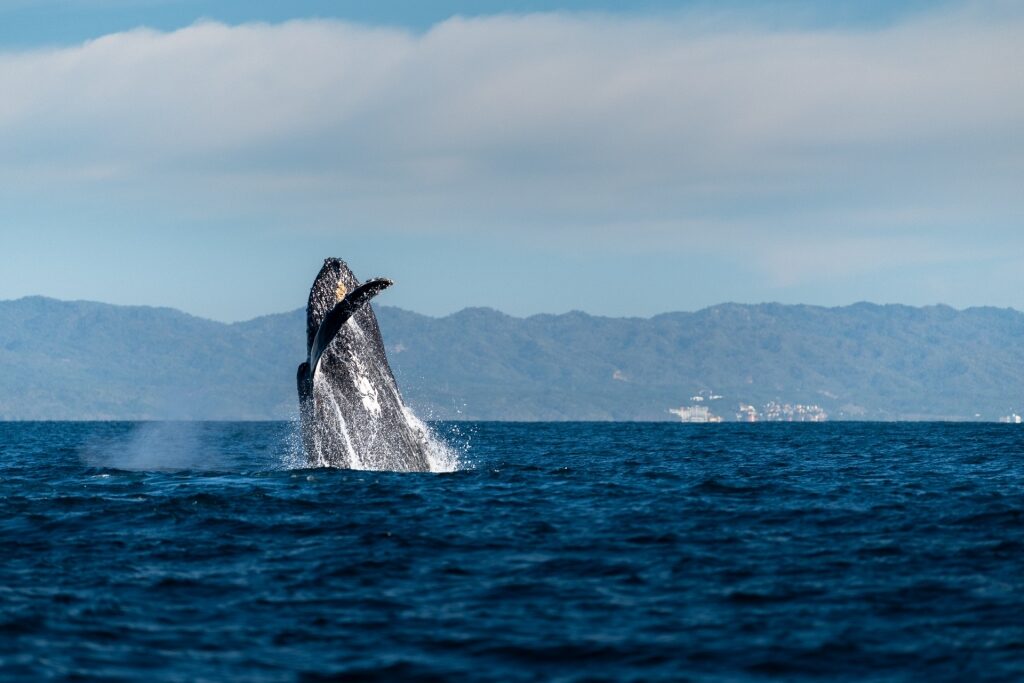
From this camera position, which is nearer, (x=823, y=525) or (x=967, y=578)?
(x=967, y=578)

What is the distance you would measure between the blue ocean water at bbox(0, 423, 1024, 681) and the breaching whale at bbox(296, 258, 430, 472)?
0.56 metres

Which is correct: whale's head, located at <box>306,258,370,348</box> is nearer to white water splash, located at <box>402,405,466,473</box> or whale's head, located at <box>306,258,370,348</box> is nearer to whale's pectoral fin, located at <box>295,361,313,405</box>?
whale's pectoral fin, located at <box>295,361,313,405</box>

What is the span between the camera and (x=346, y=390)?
20.6 m

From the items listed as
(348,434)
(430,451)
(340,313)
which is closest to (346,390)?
(348,434)

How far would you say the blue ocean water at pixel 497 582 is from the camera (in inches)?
448

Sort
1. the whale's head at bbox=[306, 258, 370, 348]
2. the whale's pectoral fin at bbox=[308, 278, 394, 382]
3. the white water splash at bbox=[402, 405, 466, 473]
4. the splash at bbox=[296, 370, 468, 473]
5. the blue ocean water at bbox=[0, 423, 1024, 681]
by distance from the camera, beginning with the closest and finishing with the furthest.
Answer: the blue ocean water at bbox=[0, 423, 1024, 681]
the whale's pectoral fin at bbox=[308, 278, 394, 382]
the whale's head at bbox=[306, 258, 370, 348]
the splash at bbox=[296, 370, 468, 473]
the white water splash at bbox=[402, 405, 466, 473]

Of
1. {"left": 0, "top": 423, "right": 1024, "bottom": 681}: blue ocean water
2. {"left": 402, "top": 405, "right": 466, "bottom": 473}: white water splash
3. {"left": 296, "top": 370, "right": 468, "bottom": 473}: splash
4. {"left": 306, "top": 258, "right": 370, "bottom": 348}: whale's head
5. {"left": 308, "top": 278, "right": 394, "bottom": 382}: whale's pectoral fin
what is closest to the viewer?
{"left": 0, "top": 423, "right": 1024, "bottom": 681}: blue ocean water

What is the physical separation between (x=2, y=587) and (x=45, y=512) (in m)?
6.54

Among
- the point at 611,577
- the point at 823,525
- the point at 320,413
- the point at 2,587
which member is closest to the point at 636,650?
the point at 611,577

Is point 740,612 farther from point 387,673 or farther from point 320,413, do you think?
point 320,413

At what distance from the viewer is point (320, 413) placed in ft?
67.7

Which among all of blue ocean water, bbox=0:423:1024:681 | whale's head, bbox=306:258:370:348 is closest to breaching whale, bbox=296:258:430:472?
whale's head, bbox=306:258:370:348

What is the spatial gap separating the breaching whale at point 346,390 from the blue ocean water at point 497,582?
560 millimetres

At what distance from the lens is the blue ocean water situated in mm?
11375
